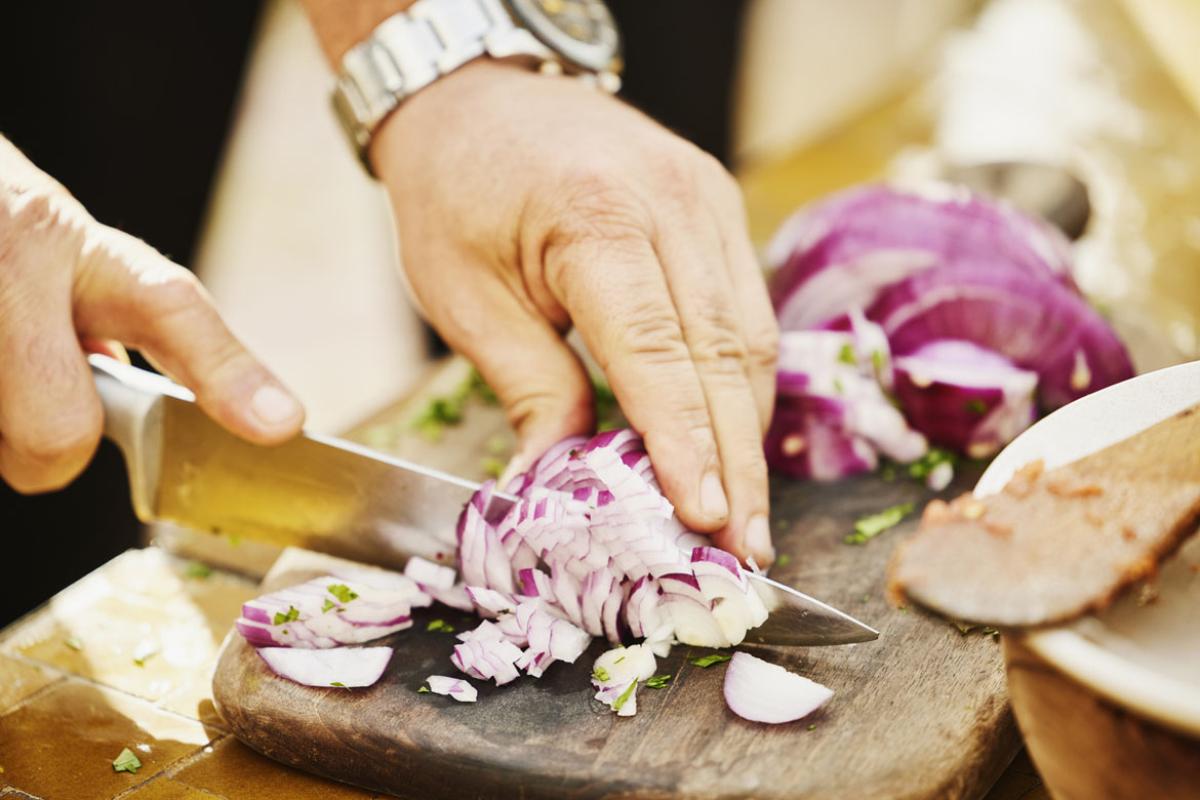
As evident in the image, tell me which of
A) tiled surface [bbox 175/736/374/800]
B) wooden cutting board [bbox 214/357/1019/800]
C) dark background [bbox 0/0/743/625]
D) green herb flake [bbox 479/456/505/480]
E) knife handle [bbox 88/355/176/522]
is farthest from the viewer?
dark background [bbox 0/0/743/625]

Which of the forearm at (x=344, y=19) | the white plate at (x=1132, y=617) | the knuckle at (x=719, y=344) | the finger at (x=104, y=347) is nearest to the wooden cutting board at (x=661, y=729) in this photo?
the white plate at (x=1132, y=617)

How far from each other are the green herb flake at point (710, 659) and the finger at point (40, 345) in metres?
0.73

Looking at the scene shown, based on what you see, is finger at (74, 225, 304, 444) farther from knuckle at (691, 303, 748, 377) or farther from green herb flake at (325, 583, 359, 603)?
knuckle at (691, 303, 748, 377)

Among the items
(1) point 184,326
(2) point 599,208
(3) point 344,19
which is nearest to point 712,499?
(2) point 599,208

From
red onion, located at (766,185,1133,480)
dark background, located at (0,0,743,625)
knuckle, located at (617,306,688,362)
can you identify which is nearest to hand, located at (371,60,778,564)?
knuckle, located at (617,306,688,362)

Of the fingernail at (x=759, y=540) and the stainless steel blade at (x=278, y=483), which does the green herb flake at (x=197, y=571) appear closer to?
the stainless steel blade at (x=278, y=483)

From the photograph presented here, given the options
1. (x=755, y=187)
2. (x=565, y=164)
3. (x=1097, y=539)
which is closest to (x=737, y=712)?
(x=1097, y=539)

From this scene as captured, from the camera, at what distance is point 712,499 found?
1219 mm

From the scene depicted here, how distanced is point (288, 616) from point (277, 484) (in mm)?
216

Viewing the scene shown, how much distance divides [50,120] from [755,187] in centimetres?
162

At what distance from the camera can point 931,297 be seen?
157 cm

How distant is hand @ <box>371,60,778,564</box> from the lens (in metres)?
1.27

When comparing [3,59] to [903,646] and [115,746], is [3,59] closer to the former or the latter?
[115,746]

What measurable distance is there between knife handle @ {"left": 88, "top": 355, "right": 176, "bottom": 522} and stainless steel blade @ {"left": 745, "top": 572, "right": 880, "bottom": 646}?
729 millimetres
